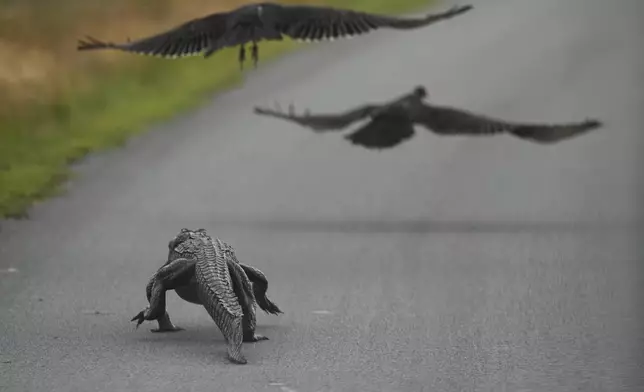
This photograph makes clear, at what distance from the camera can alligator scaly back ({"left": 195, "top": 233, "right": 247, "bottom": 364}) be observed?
17.1 feet

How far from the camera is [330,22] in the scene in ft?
24.7

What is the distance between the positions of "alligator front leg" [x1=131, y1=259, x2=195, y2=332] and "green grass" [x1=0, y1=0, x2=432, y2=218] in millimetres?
2560

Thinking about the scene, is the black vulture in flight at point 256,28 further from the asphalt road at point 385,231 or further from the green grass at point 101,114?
the asphalt road at point 385,231

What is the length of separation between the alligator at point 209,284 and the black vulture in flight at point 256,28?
140 centimetres

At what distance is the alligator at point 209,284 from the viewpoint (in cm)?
548

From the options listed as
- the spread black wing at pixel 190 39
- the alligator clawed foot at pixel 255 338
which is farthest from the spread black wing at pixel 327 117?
the alligator clawed foot at pixel 255 338

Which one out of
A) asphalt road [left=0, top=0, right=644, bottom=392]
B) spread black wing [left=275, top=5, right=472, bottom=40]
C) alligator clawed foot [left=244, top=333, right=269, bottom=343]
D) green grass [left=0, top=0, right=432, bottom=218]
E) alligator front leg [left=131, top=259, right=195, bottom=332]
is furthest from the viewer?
green grass [left=0, top=0, right=432, bottom=218]

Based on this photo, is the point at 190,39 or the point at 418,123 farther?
the point at 418,123

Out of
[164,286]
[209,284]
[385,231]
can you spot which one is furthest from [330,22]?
[209,284]

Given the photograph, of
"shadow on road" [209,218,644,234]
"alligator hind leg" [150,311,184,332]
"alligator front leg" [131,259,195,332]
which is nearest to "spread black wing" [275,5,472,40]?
"shadow on road" [209,218,644,234]

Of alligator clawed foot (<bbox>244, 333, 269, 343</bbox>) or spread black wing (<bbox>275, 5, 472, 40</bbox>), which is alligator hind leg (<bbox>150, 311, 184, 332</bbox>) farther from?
spread black wing (<bbox>275, 5, 472, 40</bbox>)

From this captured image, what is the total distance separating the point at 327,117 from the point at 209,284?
3868 millimetres

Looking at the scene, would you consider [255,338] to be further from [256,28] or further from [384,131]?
[384,131]

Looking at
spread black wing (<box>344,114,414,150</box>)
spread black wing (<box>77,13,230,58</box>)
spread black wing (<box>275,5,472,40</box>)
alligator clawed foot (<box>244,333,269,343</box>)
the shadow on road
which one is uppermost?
spread black wing (<box>275,5,472,40</box>)
